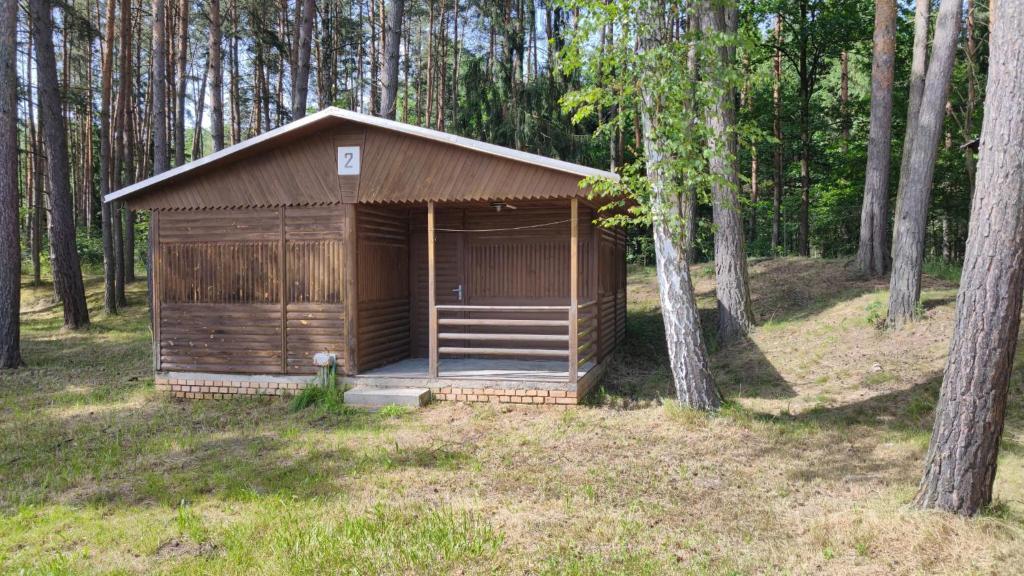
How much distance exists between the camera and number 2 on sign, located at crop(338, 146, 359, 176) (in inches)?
339

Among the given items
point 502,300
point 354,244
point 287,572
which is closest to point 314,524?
point 287,572

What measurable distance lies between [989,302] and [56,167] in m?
15.7

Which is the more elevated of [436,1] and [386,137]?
[436,1]

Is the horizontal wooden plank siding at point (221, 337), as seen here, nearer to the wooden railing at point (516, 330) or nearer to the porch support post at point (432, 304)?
the porch support post at point (432, 304)

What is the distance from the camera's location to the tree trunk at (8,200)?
10867 mm

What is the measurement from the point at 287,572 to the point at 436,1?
23.1 meters

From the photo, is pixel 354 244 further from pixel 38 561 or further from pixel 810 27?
pixel 810 27

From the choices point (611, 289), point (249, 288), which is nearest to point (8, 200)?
point (249, 288)

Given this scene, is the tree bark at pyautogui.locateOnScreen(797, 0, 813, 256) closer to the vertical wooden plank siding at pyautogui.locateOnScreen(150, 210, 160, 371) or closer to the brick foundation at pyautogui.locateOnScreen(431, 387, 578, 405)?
the brick foundation at pyautogui.locateOnScreen(431, 387, 578, 405)

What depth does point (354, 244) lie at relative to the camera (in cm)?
873

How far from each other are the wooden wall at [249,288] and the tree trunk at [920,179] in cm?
832

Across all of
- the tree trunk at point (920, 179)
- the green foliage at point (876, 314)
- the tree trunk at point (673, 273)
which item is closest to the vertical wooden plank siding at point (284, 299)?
the tree trunk at point (673, 273)

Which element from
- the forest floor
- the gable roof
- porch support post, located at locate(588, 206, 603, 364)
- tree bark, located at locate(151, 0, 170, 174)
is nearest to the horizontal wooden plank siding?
the forest floor

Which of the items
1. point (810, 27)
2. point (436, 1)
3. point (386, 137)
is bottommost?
point (386, 137)
